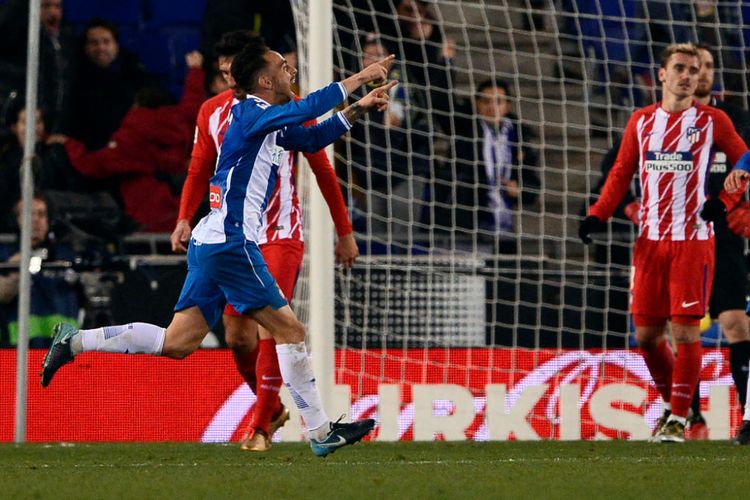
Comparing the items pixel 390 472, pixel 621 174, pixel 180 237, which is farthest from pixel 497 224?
pixel 390 472

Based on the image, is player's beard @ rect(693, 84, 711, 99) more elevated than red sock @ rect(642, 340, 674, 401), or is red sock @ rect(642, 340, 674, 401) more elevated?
player's beard @ rect(693, 84, 711, 99)

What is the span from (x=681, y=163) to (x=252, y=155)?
2502mm

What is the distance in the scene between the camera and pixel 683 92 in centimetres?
738

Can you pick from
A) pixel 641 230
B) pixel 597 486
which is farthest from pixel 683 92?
pixel 597 486

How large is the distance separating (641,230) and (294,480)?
3056mm

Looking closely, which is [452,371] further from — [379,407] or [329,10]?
[329,10]

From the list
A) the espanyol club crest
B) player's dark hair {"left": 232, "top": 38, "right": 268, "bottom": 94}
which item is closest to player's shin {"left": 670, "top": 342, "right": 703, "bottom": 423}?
the espanyol club crest

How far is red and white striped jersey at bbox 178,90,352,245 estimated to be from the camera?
695cm

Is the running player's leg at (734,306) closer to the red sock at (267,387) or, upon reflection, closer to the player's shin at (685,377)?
the player's shin at (685,377)

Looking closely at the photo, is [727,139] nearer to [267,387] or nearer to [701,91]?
[701,91]

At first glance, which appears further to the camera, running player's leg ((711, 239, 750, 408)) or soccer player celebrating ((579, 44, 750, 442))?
running player's leg ((711, 239, 750, 408))

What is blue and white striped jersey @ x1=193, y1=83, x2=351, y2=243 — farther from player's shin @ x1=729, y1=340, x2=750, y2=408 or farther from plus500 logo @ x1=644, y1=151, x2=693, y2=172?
player's shin @ x1=729, y1=340, x2=750, y2=408

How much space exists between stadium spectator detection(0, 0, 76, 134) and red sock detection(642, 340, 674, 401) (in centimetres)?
547

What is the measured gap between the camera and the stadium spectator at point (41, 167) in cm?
1073
